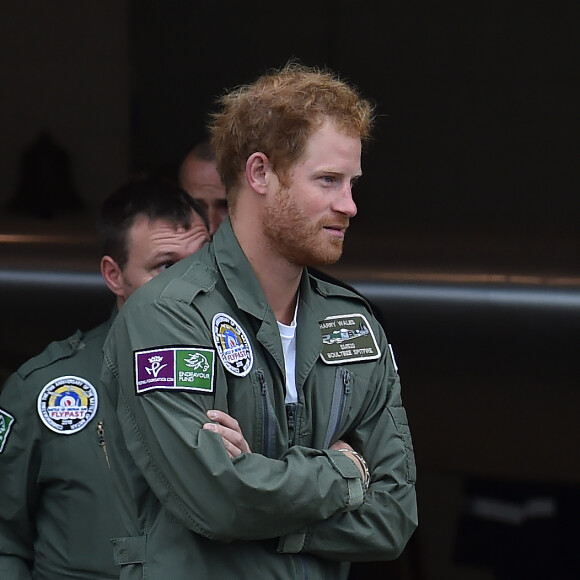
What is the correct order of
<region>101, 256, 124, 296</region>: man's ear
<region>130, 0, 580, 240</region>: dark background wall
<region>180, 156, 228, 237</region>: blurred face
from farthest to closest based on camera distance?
<region>130, 0, 580, 240</region>: dark background wall, <region>180, 156, 228, 237</region>: blurred face, <region>101, 256, 124, 296</region>: man's ear

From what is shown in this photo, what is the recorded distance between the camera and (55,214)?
3.78 meters

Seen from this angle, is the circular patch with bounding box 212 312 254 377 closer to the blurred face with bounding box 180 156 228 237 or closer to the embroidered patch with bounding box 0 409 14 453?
the embroidered patch with bounding box 0 409 14 453

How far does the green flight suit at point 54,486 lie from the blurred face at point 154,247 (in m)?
0.23

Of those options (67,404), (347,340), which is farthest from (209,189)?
(347,340)

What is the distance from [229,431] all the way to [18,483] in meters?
0.69

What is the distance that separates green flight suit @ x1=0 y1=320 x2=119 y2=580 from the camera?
2.15 metres

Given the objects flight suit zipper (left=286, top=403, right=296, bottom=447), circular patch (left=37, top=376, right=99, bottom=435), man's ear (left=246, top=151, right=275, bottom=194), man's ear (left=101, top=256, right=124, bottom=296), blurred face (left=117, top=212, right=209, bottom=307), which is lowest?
circular patch (left=37, top=376, right=99, bottom=435)

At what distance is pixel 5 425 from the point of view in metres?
2.20

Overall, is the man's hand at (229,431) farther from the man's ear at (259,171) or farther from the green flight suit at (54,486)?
the green flight suit at (54,486)

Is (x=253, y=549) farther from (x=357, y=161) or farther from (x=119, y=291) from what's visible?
(x=119, y=291)

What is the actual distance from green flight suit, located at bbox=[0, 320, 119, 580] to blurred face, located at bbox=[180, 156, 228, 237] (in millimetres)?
690

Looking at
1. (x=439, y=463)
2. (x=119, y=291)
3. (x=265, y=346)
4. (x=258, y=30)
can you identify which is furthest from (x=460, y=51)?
(x=265, y=346)

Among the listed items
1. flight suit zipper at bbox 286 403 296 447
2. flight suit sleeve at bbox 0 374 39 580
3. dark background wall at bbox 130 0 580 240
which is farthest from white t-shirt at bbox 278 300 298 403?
Result: dark background wall at bbox 130 0 580 240

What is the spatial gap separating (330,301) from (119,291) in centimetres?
53
